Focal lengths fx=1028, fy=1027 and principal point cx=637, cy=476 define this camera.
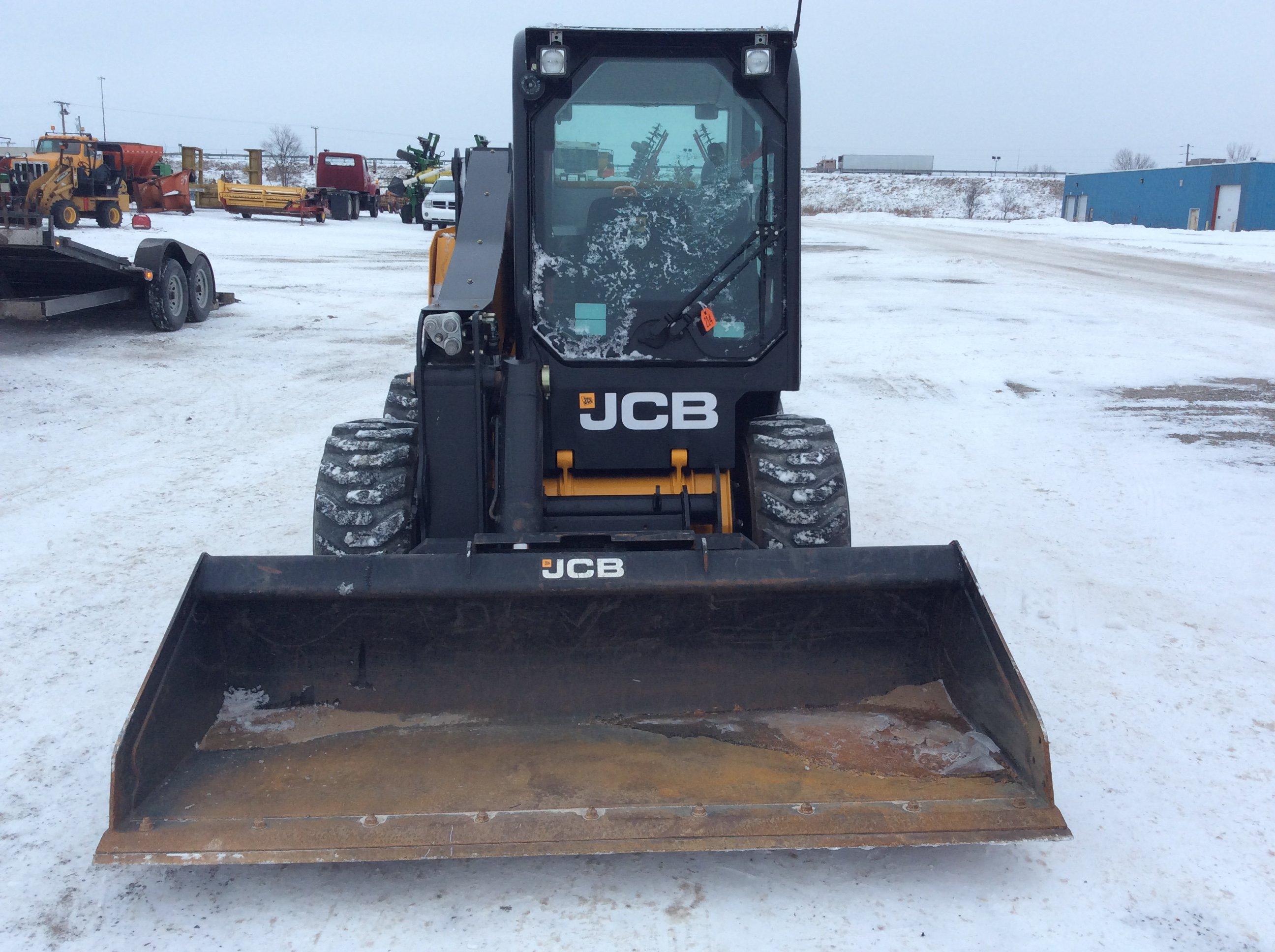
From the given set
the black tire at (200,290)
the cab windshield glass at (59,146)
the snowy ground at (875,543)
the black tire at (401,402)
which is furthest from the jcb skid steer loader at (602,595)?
the cab windshield glass at (59,146)

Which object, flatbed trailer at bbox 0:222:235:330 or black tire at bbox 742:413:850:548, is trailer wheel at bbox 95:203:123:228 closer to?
flatbed trailer at bbox 0:222:235:330

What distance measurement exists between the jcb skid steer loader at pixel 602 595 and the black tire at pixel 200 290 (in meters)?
9.72

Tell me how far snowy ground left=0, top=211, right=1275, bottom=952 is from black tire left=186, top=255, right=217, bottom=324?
320 millimetres

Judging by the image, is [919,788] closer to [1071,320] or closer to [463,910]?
[463,910]

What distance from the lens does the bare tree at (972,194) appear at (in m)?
70.8

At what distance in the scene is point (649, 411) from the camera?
4.22 meters

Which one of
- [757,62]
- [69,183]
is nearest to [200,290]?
[757,62]

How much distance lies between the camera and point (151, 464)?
7.35m

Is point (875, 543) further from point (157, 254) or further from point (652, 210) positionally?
point (157, 254)

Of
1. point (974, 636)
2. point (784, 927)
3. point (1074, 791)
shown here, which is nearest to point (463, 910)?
point (784, 927)

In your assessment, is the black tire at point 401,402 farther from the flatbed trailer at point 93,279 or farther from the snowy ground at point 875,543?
the flatbed trailer at point 93,279

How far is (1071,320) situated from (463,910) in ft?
41.9

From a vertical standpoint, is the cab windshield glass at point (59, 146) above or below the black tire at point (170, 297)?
above

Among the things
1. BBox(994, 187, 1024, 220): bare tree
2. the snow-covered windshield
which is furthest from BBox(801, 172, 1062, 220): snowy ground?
the snow-covered windshield
